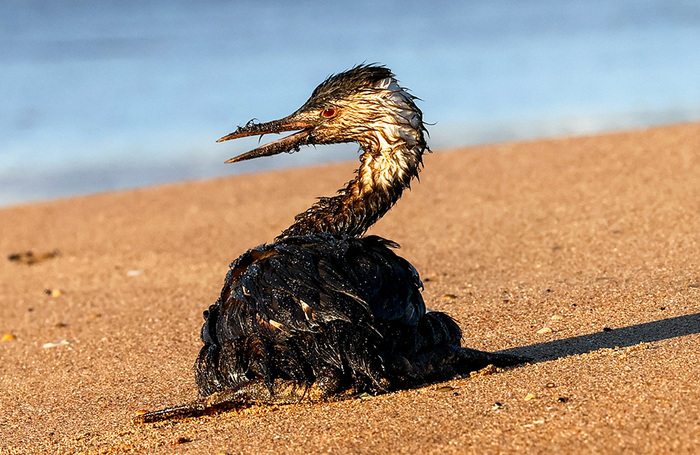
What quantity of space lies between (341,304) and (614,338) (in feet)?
6.51

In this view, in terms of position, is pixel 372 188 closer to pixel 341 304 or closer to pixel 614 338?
pixel 341 304

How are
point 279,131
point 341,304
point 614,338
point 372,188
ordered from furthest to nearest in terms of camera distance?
A: point 614,338 < point 279,131 < point 372,188 < point 341,304

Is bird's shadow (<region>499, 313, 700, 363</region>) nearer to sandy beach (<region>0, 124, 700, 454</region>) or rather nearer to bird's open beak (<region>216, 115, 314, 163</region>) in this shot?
sandy beach (<region>0, 124, 700, 454</region>)

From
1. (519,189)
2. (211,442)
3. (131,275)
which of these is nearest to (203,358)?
(211,442)

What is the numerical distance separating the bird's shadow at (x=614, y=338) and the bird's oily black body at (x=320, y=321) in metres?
0.96

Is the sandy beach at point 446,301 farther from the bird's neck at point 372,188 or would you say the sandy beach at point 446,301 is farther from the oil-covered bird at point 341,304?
the bird's neck at point 372,188

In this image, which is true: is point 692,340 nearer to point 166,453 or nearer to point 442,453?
point 442,453

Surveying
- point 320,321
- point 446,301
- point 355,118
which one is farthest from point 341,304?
point 446,301

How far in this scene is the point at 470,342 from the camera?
614cm

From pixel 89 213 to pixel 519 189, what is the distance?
5758 mm

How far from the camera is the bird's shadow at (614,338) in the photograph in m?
5.44

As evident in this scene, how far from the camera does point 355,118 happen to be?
5.07 m

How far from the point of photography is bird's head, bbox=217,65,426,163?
495 cm

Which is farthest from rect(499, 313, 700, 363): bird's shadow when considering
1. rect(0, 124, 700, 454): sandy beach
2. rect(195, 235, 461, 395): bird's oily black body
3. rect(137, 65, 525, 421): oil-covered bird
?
rect(195, 235, 461, 395): bird's oily black body
